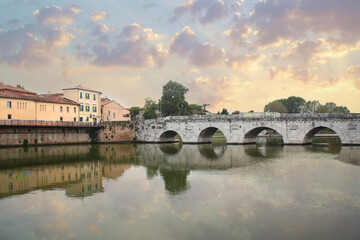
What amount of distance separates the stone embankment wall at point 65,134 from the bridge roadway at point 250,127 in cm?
312

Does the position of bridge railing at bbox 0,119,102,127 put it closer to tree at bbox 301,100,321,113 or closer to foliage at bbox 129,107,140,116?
foliage at bbox 129,107,140,116

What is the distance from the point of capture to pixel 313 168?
21281 millimetres

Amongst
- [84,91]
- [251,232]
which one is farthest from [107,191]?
[84,91]

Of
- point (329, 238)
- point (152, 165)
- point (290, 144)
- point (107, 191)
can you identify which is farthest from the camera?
point (290, 144)

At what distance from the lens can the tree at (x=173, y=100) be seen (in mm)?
68875

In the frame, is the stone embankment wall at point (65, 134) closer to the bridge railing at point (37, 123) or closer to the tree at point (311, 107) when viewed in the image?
the bridge railing at point (37, 123)

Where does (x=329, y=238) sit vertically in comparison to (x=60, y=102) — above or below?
below

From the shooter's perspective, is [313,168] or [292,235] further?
[313,168]

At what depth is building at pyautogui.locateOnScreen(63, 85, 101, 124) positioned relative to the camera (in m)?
57.6

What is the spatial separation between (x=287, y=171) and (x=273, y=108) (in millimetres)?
71743

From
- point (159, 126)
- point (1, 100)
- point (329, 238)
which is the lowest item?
point (329, 238)

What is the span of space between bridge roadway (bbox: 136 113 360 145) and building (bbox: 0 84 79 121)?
1253 centimetres

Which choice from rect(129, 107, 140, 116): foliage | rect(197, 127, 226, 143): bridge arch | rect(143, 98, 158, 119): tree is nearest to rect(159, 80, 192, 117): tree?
rect(143, 98, 158, 119): tree

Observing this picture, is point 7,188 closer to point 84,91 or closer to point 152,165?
point 152,165
